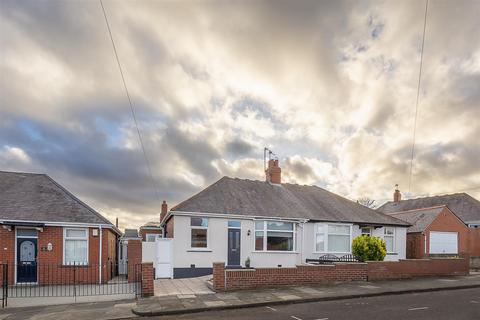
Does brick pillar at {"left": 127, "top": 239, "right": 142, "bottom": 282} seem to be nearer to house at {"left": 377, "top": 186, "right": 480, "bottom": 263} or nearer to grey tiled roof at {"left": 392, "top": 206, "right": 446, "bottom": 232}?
grey tiled roof at {"left": 392, "top": 206, "right": 446, "bottom": 232}

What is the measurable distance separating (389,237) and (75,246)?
1803 cm

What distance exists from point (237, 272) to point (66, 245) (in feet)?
27.3

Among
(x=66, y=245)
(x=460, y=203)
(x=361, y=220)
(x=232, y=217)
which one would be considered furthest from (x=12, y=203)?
(x=460, y=203)

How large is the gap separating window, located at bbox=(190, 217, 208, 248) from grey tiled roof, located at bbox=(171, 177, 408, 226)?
1.80ft

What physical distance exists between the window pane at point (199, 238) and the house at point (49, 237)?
4043 mm

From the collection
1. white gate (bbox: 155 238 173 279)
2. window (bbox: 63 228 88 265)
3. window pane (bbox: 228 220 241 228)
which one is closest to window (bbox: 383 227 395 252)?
window pane (bbox: 228 220 241 228)

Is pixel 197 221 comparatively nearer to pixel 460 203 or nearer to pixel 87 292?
pixel 87 292

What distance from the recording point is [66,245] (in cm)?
1554

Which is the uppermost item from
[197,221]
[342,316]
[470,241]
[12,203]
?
[12,203]

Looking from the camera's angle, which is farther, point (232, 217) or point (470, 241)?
point (470, 241)

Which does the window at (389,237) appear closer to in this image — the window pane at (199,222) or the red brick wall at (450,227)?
the red brick wall at (450,227)

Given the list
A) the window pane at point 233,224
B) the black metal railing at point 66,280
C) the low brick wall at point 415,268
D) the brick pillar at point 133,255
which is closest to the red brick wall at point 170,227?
the brick pillar at point 133,255

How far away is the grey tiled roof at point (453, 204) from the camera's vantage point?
3193 centimetres

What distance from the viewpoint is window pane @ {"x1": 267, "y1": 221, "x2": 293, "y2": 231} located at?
18609 mm
